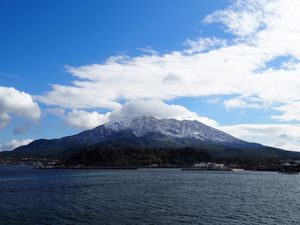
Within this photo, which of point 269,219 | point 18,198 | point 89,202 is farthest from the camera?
point 18,198

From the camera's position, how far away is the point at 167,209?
177 feet

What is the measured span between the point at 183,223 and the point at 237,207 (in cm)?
1568

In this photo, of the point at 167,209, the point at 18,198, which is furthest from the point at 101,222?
the point at 18,198

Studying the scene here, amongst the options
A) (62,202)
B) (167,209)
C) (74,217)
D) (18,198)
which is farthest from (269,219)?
(18,198)

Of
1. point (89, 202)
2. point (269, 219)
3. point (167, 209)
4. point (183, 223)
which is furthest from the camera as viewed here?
point (89, 202)

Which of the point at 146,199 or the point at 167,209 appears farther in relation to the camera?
the point at 146,199

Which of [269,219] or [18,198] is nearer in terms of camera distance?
[269,219]

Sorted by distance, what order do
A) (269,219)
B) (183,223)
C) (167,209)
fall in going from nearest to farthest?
(183,223)
(269,219)
(167,209)

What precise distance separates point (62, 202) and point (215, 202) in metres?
24.3

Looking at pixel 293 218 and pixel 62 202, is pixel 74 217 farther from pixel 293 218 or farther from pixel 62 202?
pixel 293 218

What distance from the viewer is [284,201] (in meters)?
66.1

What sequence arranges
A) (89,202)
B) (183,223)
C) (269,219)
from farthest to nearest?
(89,202)
(269,219)
(183,223)

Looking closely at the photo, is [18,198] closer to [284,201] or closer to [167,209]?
[167,209]

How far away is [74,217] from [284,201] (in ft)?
120
